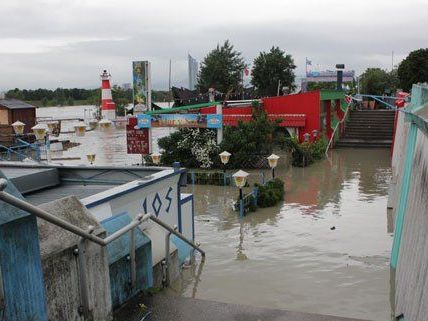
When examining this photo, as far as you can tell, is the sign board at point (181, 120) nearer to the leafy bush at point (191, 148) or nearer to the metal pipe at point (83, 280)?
the leafy bush at point (191, 148)

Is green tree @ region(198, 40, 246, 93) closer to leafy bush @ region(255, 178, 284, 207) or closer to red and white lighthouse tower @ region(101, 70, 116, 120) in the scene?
red and white lighthouse tower @ region(101, 70, 116, 120)

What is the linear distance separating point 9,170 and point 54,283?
6.78 m

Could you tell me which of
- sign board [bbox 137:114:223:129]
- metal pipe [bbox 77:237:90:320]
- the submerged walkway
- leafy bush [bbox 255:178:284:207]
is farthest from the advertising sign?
metal pipe [bbox 77:237:90:320]

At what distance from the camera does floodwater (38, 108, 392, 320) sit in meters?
9.52

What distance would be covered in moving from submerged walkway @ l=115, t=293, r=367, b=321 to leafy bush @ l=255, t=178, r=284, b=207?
40.6 ft

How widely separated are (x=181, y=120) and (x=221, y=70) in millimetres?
33257

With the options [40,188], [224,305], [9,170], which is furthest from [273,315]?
[9,170]

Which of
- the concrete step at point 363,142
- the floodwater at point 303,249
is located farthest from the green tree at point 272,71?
the floodwater at point 303,249

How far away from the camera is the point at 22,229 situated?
3.72 meters

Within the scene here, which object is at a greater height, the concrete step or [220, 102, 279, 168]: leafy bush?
[220, 102, 279, 168]: leafy bush

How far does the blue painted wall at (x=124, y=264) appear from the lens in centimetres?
535

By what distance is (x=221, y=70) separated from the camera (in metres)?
58.0

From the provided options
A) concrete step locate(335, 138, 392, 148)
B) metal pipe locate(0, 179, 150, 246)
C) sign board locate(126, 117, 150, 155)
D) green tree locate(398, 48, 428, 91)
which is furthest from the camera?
green tree locate(398, 48, 428, 91)

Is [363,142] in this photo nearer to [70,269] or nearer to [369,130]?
[369,130]
